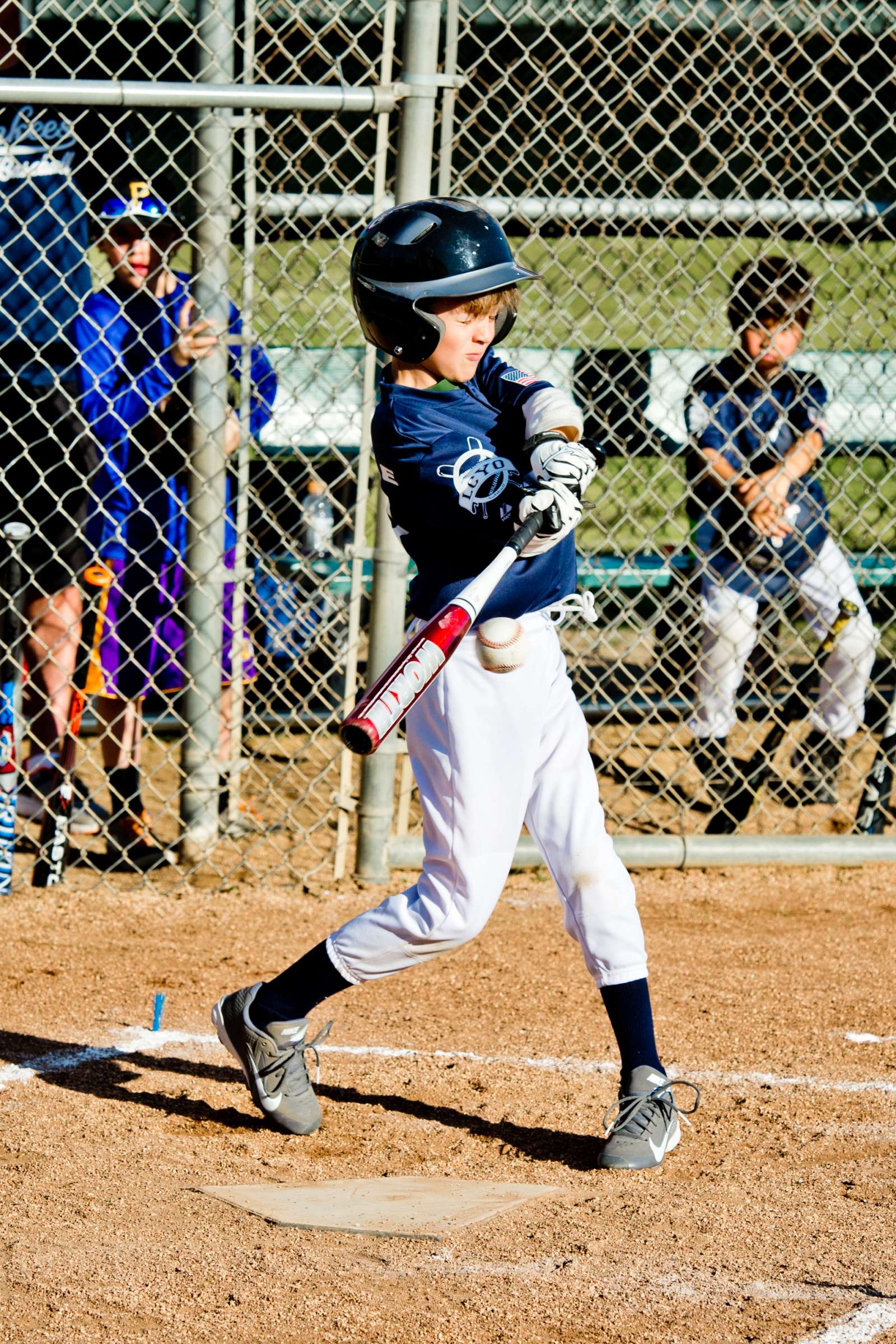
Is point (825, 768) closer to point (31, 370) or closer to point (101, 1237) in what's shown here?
point (31, 370)

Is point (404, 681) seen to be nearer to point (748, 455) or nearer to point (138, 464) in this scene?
point (138, 464)

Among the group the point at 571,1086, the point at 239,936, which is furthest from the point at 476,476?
the point at 239,936

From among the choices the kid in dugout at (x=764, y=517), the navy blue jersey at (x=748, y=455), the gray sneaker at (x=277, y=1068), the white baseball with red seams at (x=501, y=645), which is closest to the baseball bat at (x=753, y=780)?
the kid in dugout at (x=764, y=517)

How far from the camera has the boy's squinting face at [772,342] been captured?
5105 mm

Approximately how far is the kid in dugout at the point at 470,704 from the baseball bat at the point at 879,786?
7.80 feet

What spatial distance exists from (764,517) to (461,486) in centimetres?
287

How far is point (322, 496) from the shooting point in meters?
6.55

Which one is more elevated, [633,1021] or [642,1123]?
[633,1021]

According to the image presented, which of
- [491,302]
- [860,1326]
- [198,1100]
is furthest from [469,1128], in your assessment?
[491,302]

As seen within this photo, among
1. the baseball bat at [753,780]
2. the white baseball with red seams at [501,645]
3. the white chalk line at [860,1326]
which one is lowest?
the baseball bat at [753,780]

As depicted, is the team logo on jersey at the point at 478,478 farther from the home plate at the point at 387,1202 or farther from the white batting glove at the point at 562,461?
the home plate at the point at 387,1202

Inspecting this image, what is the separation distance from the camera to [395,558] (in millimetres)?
4262

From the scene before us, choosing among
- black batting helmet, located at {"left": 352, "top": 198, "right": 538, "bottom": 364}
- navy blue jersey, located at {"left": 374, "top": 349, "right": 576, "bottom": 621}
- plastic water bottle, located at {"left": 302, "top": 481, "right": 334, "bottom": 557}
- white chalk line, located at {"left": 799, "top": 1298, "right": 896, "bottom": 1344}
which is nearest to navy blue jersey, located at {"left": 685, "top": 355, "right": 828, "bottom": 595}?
plastic water bottle, located at {"left": 302, "top": 481, "right": 334, "bottom": 557}

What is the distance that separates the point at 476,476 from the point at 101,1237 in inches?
55.7
